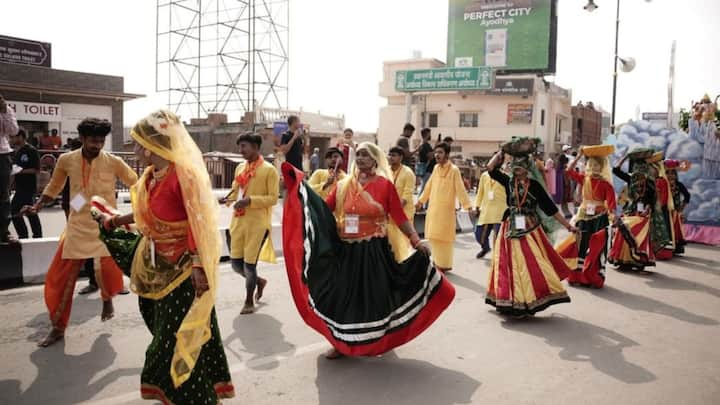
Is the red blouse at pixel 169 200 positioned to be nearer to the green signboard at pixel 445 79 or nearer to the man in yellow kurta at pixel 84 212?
the man in yellow kurta at pixel 84 212

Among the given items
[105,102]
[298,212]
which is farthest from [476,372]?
[105,102]

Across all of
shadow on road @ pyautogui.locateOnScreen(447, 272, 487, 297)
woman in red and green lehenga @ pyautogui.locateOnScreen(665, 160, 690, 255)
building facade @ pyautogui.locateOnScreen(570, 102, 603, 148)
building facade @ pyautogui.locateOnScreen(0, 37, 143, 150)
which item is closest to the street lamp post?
woman in red and green lehenga @ pyautogui.locateOnScreen(665, 160, 690, 255)

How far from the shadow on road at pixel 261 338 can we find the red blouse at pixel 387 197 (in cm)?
141

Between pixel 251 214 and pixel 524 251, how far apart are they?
9.31 ft

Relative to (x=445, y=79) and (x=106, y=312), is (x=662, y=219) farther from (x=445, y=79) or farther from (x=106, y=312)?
(x=445, y=79)

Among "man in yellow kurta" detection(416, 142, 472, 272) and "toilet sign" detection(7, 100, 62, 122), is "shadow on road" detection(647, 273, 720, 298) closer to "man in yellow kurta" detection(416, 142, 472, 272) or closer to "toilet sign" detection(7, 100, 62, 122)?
"man in yellow kurta" detection(416, 142, 472, 272)

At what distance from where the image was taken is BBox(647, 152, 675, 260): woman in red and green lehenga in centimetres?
974

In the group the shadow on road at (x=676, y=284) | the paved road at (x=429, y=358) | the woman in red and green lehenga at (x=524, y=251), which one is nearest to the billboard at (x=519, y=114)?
the shadow on road at (x=676, y=284)

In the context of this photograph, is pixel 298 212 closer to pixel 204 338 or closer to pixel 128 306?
pixel 204 338

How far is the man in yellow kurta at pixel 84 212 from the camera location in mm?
4961

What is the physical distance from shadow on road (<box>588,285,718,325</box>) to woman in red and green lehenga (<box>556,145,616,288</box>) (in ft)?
0.84

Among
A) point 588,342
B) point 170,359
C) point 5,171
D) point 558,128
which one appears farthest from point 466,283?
point 558,128

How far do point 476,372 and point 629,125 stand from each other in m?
11.8

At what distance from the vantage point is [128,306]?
5895mm
